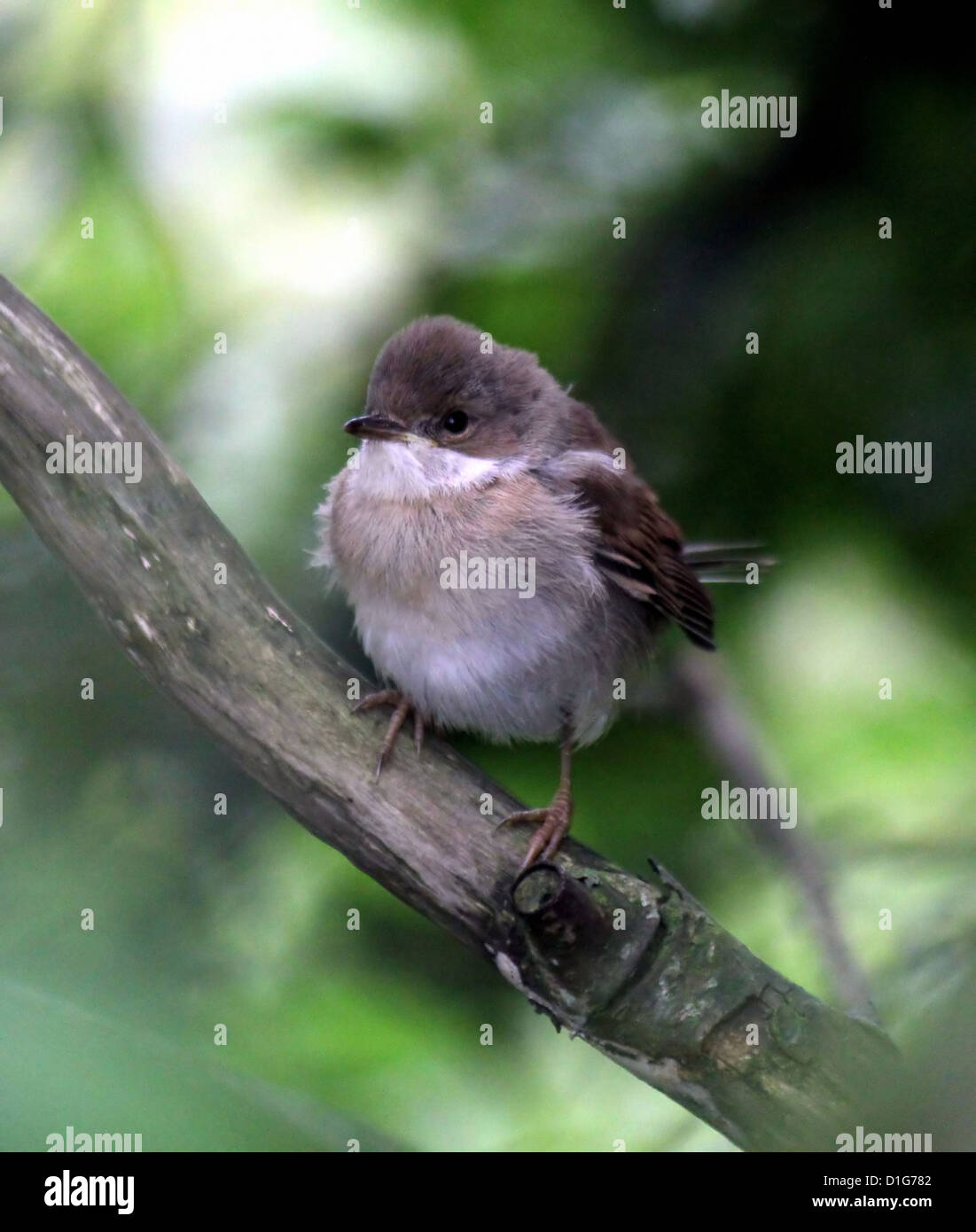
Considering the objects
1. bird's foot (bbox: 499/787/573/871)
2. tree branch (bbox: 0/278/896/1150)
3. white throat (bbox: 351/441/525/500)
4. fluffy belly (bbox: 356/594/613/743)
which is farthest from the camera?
white throat (bbox: 351/441/525/500)

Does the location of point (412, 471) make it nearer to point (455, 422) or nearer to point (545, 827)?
point (455, 422)

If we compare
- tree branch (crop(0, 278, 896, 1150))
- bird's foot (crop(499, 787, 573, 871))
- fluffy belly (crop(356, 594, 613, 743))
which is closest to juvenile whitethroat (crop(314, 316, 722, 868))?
fluffy belly (crop(356, 594, 613, 743))

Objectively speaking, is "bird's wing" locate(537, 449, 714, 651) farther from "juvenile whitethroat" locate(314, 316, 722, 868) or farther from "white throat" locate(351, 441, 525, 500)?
"white throat" locate(351, 441, 525, 500)

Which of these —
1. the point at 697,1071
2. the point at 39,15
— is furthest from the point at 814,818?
the point at 39,15

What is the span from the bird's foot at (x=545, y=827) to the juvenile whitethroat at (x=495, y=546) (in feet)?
0.55

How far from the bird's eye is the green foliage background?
0.28 m

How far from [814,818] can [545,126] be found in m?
2.08

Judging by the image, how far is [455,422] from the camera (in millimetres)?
3449

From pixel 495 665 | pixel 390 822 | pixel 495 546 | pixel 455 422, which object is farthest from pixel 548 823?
pixel 455 422

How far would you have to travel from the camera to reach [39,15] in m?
3.12

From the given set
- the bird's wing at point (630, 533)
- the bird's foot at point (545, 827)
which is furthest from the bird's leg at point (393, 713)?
the bird's wing at point (630, 533)

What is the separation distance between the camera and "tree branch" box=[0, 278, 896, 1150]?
234 centimetres

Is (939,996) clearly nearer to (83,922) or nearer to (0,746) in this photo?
(83,922)

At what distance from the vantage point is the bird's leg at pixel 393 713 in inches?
105
